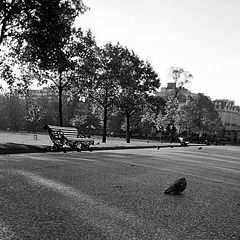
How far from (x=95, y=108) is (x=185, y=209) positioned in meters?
33.7

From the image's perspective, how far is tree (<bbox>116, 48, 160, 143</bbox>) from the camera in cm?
3309

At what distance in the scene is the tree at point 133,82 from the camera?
33094 millimetres

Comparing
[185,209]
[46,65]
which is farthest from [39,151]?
[185,209]

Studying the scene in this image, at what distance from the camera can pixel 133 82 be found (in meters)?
33.4

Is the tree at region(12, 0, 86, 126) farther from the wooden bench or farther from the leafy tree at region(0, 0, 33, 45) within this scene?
the wooden bench

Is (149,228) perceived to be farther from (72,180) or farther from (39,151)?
(39,151)

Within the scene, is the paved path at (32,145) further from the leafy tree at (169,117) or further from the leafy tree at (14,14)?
the leafy tree at (169,117)

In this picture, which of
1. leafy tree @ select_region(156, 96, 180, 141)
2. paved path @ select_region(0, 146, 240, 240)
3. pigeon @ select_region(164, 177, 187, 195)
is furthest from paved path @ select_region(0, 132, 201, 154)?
leafy tree @ select_region(156, 96, 180, 141)


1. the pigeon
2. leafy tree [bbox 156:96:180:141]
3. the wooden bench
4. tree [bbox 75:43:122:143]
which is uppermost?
tree [bbox 75:43:122:143]

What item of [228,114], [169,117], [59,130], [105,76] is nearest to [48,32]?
[59,130]

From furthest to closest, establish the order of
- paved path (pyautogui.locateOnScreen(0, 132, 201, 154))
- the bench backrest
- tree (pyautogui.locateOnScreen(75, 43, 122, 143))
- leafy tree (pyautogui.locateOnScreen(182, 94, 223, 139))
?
leafy tree (pyautogui.locateOnScreen(182, 94, 223, 139)) → tree (pyautogui.locateOnScreen(75, 43, 122, 143)) → the bench backrest → paved path (pyautogui.locateOnScreen(0, 132, 201, 154))

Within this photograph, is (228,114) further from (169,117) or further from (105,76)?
(105,76)

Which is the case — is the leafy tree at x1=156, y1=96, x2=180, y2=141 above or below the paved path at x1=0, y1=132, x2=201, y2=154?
above

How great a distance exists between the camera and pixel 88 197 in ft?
15.8
